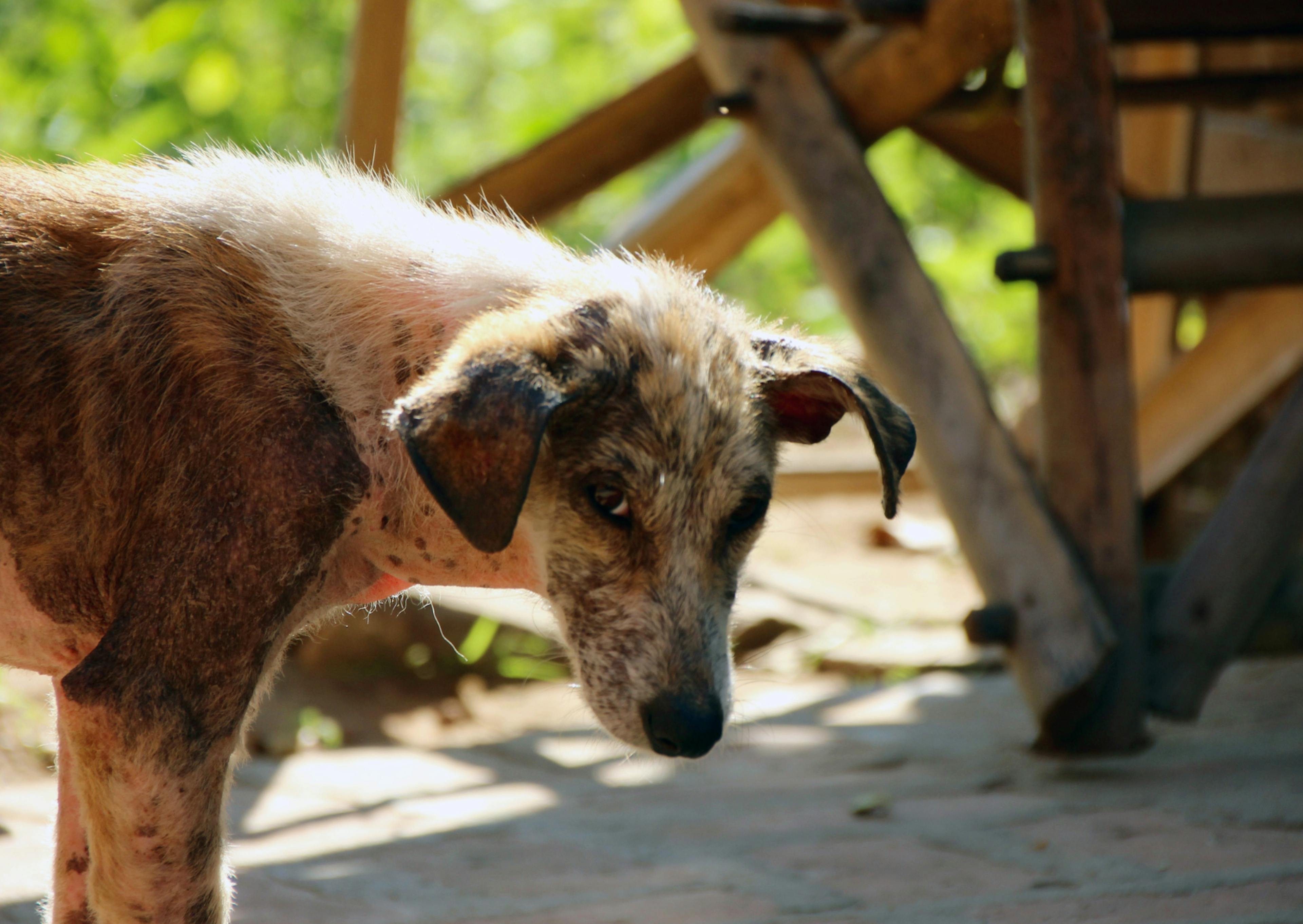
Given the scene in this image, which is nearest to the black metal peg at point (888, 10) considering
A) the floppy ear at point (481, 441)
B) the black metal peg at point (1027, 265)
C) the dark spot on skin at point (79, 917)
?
the black metal peg at point (1027, 265)

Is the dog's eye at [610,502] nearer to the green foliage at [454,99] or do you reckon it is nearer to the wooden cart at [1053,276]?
the wooden cart at [1053,276]

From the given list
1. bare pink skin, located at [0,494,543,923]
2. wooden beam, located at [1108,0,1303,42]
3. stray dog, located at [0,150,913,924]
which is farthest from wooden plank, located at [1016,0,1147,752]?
bare pink skin, located at [0,494,543,923]

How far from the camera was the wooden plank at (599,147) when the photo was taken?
5547 millimetres

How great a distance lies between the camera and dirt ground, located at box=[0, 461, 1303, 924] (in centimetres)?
321

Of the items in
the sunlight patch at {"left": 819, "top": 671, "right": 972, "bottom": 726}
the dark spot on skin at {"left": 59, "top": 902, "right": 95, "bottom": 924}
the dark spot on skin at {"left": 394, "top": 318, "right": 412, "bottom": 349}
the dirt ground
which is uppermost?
the dark spot on skin at {"left": 394, "top": 318, "right": 412, "bottom": 349}

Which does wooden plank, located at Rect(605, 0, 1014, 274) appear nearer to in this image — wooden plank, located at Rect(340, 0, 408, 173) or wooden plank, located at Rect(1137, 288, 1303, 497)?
wooden plank, located at Rect(340, 0, 408, 173)

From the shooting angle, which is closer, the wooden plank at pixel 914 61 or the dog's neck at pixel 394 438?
the dog's neck at pixel 394 438

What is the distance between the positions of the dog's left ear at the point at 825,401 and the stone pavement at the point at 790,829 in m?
0.93

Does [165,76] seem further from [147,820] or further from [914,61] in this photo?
[147,820]

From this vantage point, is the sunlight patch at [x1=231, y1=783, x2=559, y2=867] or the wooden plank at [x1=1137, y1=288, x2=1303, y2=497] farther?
the wooden plank at [x1=1137, y1=288, x2=1303, y2=497]

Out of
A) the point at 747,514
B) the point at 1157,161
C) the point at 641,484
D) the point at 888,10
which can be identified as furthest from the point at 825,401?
the point at 1157,161

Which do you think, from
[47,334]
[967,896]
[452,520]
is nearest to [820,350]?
[452,520]

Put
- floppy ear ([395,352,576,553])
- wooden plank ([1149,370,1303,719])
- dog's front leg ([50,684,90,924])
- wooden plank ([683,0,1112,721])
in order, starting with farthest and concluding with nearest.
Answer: wooden plank ([1149,370,1303,719]) → wooden plank ([683,0,1112,721]) → dog's front leg ([50,684,90,924]) → floppy ear ([395,352,576,553])

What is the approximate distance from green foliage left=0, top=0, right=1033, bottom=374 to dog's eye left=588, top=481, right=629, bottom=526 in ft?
18.7
